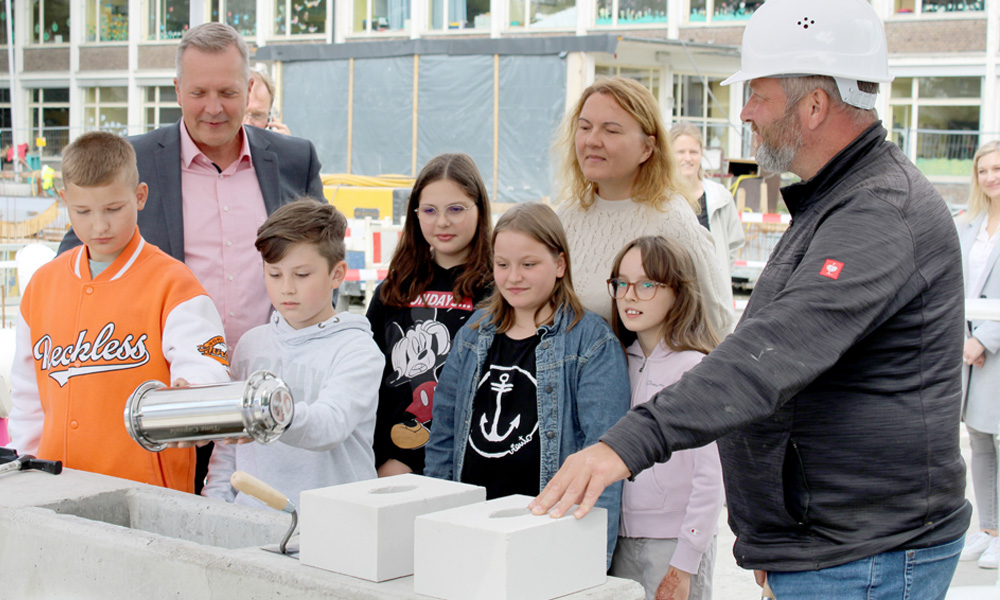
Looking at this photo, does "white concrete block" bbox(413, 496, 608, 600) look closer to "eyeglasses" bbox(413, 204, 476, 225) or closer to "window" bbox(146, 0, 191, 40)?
"eyeglasses" bbox(413, 204, 476, 225)

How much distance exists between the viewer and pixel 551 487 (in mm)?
1854

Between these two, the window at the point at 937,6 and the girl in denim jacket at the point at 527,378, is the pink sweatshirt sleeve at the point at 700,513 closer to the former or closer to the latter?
the girl in denim jacket at the point at 527,378

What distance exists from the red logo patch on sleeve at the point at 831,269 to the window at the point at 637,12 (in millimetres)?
27228

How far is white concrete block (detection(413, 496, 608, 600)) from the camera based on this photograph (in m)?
1.78

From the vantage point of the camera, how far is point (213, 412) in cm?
221

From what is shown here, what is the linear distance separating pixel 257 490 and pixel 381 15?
2860 cm

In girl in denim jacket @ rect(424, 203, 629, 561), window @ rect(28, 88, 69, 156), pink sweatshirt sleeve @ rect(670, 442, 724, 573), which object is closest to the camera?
pink sweatshirt sleeve @ rect(670, 442, 724, 573)

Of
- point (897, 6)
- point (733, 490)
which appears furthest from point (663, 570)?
point (897, 6)

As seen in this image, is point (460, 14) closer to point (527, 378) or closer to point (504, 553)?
point (527, 378)

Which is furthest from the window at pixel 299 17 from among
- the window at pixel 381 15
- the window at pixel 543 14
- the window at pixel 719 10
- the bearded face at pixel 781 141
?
the bearded face at pixel 781 141

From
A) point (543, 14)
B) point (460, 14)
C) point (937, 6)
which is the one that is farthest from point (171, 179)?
point (460, 14)

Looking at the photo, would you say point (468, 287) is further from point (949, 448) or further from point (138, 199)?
point (949, 448)

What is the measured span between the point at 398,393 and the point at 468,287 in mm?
416

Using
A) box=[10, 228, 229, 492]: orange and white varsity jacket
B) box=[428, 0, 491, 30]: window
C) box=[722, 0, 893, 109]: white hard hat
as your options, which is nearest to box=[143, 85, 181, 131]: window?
box=[428, 0, 491, 30]: window
